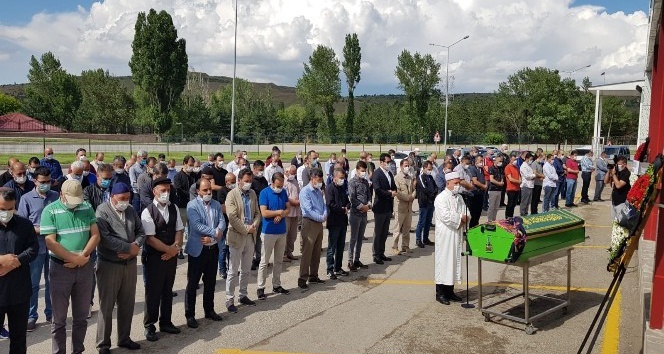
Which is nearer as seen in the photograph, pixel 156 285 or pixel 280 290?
pixel 156 285

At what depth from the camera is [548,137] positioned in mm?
61000

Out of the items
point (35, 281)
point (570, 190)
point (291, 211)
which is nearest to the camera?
point (35, 281)

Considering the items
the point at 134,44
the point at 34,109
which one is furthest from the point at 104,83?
the point at 134,44

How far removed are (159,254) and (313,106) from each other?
75546mm

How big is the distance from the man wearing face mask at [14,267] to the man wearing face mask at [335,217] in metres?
4.82

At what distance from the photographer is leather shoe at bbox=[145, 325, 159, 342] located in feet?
20.9

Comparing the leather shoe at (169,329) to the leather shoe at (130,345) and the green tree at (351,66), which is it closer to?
the leather shoe at (130,345)

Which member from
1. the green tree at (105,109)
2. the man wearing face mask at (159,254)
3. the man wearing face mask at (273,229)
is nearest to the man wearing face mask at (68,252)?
the man wearing face mask at (159,254)

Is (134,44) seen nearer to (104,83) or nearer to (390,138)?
(104,83)

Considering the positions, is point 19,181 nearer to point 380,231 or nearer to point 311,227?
point 311,227

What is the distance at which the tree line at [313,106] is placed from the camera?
59.2m

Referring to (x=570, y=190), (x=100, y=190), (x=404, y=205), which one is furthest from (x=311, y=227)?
(x=570, y=190)

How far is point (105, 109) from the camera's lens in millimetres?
79000

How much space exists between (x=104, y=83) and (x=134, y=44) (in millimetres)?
24683
